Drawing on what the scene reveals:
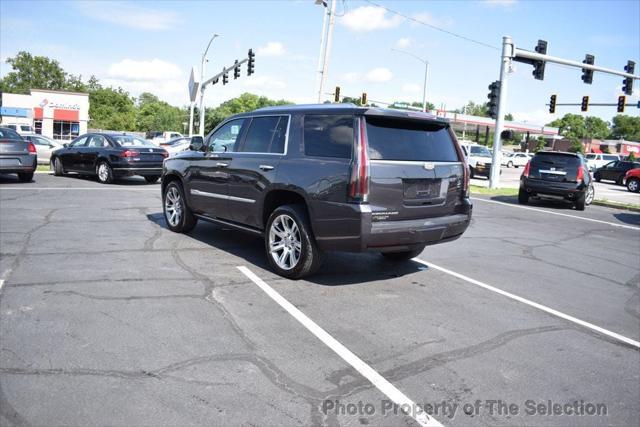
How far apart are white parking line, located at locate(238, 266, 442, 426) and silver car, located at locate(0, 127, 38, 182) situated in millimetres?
11486

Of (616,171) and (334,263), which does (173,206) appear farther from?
(616,171)

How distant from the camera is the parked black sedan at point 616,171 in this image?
34.1 metres

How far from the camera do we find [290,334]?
14.1 ft

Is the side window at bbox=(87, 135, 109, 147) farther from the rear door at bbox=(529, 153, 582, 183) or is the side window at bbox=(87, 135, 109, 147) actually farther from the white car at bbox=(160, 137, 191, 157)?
the rear door at bbox=(529, 153, 582, 183)

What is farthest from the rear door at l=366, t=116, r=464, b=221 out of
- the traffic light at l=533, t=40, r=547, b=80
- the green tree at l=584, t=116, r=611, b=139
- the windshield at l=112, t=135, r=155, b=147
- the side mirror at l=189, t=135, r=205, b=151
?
the green tree at l=584, t=116, r=611, b=139

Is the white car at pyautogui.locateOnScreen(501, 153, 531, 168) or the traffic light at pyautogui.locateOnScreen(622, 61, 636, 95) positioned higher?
the traffic light at pyautogui.locateOnScreen(622, 61, 636, 95)

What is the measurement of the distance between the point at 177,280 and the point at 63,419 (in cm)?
276

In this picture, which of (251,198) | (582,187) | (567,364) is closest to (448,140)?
(251,198)

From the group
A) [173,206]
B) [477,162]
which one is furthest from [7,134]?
[477,162]

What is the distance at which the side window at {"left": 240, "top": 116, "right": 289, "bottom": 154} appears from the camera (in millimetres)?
6203

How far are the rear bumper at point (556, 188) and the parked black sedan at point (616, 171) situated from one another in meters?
22.2

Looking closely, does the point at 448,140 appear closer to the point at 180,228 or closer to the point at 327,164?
the point at 327,164

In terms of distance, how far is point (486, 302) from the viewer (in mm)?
5520

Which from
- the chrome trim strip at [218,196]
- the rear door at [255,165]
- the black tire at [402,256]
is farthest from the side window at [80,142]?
the black tire at [402,256]
